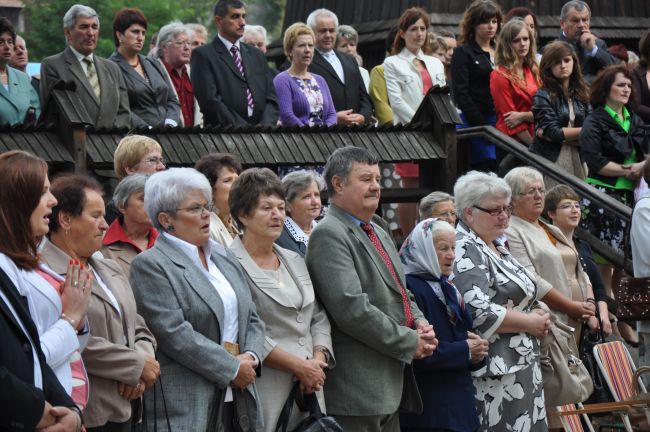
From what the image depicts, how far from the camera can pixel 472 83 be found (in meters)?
11.5

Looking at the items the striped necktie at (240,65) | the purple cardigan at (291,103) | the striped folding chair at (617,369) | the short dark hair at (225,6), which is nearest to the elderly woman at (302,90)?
the purple cardigan at (291,103)

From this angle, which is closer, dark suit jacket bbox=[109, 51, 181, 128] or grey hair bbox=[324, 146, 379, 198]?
grey hair bbox=[324, 146, 379, 198]

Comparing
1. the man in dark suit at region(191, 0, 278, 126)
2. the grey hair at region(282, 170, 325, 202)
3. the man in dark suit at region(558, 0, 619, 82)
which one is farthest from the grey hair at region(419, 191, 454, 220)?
the man in dark suit at region(558, 0, 619, 82)

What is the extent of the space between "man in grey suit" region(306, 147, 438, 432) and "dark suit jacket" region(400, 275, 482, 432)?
5.5 inches

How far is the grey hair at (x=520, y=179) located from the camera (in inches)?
332

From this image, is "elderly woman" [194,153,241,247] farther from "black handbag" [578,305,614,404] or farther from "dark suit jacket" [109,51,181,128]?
"black handbag" [578,305,614,404]

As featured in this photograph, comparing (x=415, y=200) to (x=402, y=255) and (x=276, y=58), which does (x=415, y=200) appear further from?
(x=276, y=58)

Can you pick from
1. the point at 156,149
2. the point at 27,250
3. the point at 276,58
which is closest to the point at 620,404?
the point at 156,149

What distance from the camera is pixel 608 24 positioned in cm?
1750

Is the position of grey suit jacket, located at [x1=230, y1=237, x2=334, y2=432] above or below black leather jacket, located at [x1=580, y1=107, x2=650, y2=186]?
below

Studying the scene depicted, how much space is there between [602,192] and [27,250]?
5.92 meters

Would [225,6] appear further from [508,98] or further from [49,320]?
[49,320]

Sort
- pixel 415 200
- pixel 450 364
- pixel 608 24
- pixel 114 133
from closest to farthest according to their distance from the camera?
pixel 450 364 < pixel 114 133 < pixel 415 200 < pixel 608 24

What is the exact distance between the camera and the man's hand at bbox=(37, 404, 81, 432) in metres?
4.77
